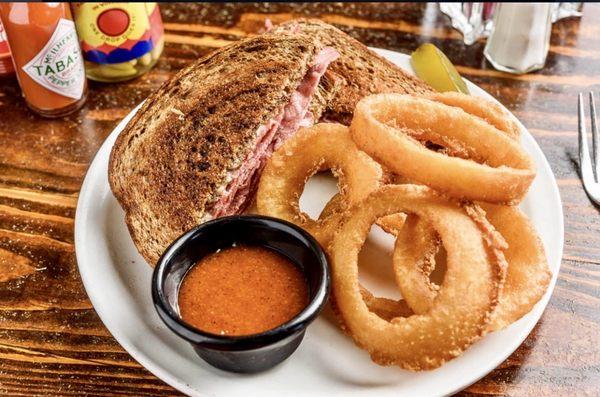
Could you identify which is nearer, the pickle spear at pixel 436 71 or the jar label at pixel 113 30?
the pickle spear at pixel 436 71

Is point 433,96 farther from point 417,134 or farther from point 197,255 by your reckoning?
point 197,255

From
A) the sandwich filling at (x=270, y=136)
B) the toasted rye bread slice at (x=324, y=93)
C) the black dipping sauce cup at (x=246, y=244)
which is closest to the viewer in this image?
the black dipping sauce cup at (x=246, y=244)

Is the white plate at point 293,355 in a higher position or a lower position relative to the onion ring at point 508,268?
lower

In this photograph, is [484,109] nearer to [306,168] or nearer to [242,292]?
[306,168]

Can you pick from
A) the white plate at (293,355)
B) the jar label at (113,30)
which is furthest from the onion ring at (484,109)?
the jar label at (113,30)

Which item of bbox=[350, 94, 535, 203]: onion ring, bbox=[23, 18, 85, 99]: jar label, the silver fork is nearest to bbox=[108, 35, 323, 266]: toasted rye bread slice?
bbox=[350, 94, 535, 203]: onion ring

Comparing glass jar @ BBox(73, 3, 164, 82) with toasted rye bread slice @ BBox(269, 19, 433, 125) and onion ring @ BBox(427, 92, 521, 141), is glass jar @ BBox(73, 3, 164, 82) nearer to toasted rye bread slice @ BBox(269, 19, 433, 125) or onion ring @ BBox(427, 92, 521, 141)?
toasted rye bread slice @ BBox(269, 19, 433, 125)

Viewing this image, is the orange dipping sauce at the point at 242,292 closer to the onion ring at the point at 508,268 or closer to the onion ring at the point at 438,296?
the onion ring at the point at 438,296
